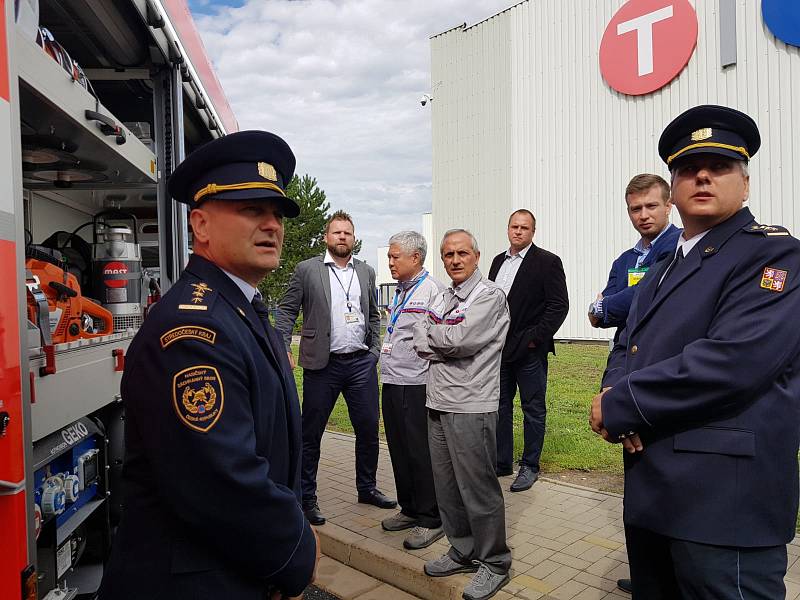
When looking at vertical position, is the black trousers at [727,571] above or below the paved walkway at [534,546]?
above

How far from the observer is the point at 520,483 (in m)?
4.76

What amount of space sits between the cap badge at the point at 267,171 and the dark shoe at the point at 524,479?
12.2 feet

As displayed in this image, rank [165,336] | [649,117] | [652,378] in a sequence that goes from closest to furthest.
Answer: [165,336] → [652,378] → [649,117]

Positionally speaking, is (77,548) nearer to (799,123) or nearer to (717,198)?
(717,198)

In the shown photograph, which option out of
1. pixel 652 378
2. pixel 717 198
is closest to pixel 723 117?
pixel 717 198

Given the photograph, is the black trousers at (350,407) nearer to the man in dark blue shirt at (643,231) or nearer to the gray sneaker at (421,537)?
the gray sneaker at (421,537)

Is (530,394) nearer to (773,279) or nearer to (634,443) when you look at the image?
(634,443)

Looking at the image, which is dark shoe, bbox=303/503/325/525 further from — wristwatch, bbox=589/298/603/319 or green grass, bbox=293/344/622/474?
wristwatch, bbox=589/298/603/319

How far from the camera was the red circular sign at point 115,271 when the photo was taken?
344 cm

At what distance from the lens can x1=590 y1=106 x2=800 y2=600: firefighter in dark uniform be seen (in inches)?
66.4

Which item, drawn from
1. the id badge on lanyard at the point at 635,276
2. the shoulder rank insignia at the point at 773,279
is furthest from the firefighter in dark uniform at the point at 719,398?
the id badge on lanyard at the point at 635,276

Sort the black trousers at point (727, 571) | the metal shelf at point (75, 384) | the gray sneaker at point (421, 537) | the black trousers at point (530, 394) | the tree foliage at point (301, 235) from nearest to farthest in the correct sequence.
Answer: the black trousers at point (727, 571)
the metal shelf at point (75, 384)
the gray sneaker at point (421, 537)
the black trousers at point (530, 394)
the tree foliage at point (301, 235)

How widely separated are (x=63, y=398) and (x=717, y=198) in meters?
2.24

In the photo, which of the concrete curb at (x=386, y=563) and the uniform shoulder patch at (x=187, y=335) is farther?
the concrete curb at (x=386, y=563)
